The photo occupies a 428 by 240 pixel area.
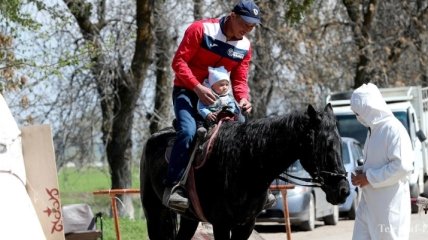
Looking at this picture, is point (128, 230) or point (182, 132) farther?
point (128, 230)

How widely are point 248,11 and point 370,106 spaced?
163 centimetres

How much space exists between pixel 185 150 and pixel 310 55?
2071cm

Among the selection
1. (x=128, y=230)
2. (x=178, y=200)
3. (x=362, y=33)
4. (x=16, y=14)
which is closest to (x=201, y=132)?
(x=178, y=200)

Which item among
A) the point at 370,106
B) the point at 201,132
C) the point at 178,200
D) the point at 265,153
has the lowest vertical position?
the point at 178,200

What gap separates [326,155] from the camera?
28.4 feet

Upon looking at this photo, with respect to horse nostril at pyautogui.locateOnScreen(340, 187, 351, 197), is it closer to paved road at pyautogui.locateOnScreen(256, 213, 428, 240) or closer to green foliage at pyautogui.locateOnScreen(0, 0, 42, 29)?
paved road at pyautogui.locateOnScreen(256, 213, 428, 240)

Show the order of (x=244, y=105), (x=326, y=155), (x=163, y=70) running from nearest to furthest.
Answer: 1. (x=326, y=155)
2. (x=244, y=105)
3. (x=163, y=70)

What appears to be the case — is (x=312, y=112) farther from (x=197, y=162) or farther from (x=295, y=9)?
(x=295, y=9)

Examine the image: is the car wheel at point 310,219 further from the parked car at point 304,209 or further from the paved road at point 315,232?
the paved road at point 315,232

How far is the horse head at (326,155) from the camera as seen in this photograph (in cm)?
856

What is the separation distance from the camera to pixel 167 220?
10688mm

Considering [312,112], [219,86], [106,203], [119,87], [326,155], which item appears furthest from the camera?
[106,203]

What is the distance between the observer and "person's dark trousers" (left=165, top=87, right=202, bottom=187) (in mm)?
9457

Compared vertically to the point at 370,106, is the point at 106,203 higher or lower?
lower
